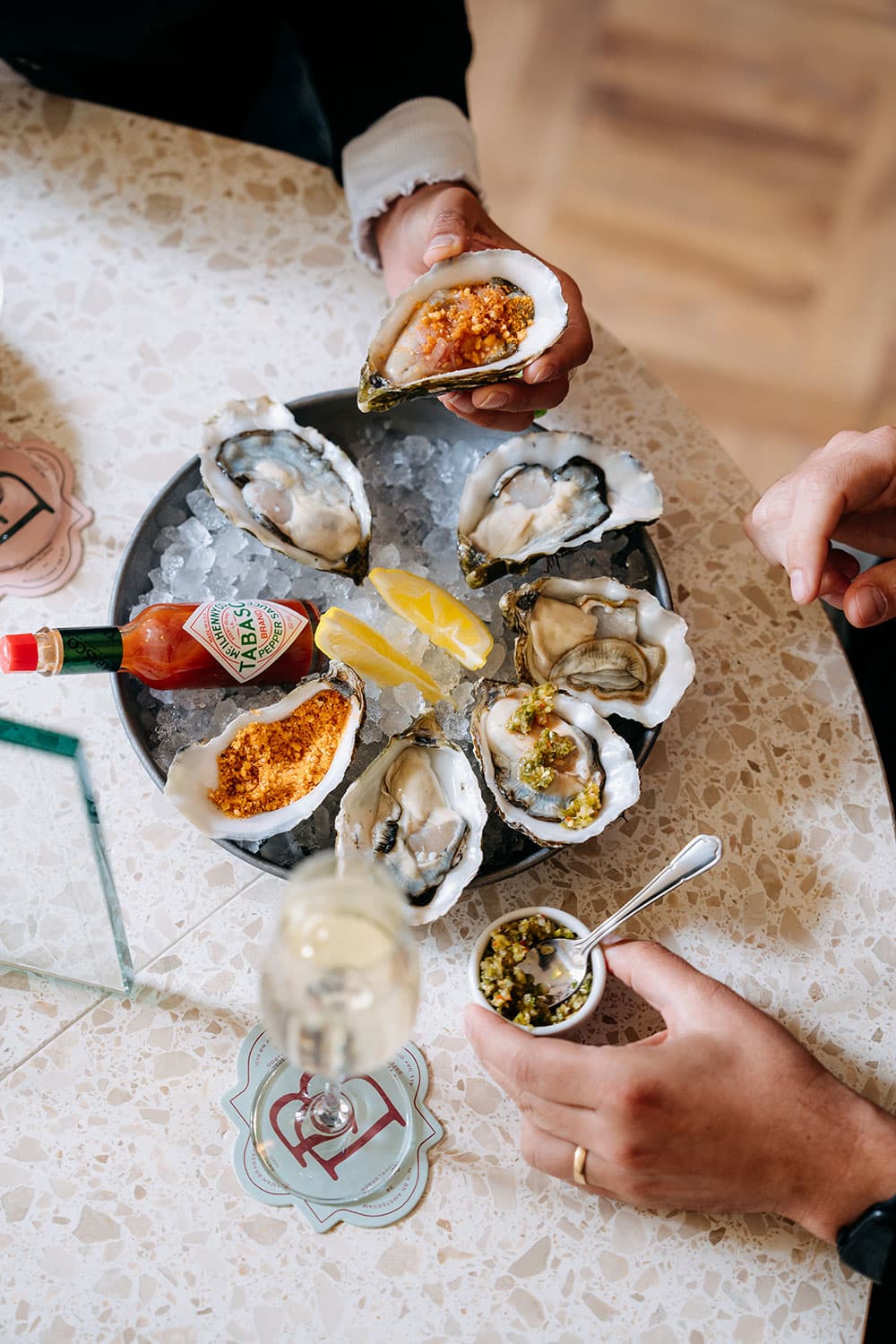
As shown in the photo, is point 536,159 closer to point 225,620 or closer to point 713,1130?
point 225,620

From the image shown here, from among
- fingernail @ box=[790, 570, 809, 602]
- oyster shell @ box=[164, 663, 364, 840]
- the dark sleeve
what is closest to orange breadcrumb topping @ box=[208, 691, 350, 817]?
oyster shell @ box=[164, 663, 364, 840]

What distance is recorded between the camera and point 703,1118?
879mm

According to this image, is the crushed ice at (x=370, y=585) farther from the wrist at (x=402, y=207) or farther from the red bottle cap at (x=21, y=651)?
the wrist at (x=402, y=207)

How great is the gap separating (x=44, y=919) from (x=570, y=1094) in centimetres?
46

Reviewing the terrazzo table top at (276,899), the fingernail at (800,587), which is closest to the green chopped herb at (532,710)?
the terrazzo table top at (276,899)

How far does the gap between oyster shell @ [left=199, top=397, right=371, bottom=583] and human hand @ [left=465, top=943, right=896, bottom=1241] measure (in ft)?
1.66

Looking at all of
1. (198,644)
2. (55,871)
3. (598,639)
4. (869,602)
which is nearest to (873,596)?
(869,602)

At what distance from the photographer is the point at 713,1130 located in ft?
2.89

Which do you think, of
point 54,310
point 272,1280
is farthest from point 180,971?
point 54,310

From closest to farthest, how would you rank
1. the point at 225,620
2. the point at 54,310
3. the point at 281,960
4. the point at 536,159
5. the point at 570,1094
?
the point at 281,960, the point at 570,1094, the point at 225,620, the point at 54,310, the point at 536,159

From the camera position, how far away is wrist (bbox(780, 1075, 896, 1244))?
2.92 ft

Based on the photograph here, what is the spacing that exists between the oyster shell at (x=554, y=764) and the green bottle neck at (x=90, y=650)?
1.13 ft

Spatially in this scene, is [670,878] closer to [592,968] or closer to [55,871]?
[592,968]

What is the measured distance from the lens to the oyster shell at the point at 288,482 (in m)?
1.11
